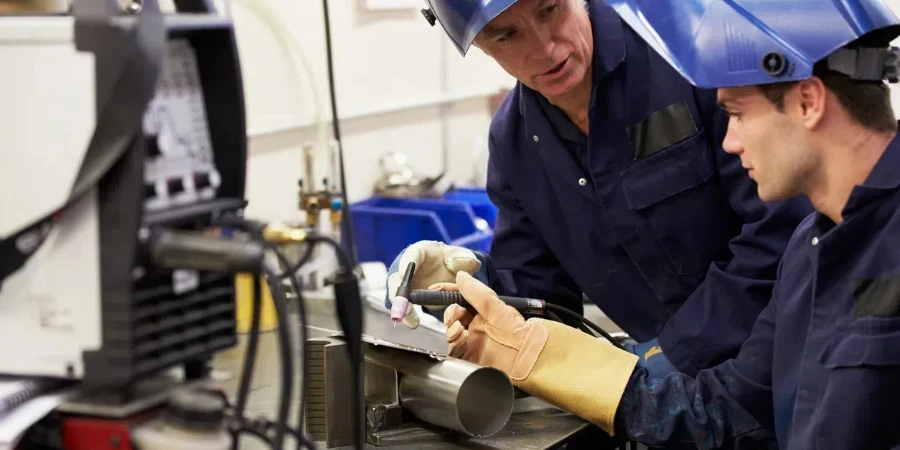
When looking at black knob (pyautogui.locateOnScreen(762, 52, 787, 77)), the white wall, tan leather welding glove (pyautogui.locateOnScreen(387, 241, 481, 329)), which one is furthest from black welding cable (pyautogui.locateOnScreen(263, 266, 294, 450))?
the white wall

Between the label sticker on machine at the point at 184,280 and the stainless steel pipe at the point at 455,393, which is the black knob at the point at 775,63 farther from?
the label sticker on machine at the point at 184,280

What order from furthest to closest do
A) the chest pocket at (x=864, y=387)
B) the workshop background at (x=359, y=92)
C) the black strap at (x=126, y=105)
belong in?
1. the workshop background at (x=359, y=92)
2. the chest pocket at (x=864, y=387)
3. the black strap at (x=126, y=105)

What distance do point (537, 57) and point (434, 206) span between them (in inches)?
48.1

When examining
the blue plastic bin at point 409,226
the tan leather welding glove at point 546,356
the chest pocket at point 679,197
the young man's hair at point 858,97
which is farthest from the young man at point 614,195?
the blue plastic bin at point 409,226

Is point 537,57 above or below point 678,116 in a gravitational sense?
above

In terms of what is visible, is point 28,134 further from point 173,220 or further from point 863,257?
point 863,257

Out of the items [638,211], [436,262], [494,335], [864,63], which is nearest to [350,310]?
[494,335]

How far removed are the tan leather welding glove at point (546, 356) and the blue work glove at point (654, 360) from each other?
116 mm

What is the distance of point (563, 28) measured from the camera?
1.67 m

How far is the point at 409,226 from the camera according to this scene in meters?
2.72

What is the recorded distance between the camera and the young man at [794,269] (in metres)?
1.21

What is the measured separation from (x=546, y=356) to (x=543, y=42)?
0.53 metres

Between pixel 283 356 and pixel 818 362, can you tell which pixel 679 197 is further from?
pixel 283 356

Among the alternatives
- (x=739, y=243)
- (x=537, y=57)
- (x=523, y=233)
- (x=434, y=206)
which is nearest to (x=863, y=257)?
(x=739, y=243)
